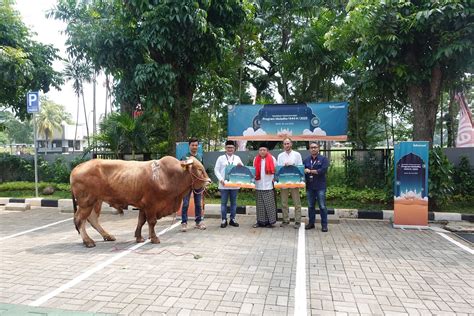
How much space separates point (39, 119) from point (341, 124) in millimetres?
51115

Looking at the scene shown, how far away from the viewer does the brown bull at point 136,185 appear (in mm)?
5984

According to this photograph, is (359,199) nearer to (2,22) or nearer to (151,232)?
(151,232)

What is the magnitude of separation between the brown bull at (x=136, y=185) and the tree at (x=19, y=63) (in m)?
7.06

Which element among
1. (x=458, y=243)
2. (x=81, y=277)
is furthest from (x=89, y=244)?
(x=458, y=243)

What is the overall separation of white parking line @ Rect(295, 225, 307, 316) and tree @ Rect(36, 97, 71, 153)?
50.8 m

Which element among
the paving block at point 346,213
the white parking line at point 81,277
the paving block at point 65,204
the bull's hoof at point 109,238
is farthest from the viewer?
the paving block at point 65,204

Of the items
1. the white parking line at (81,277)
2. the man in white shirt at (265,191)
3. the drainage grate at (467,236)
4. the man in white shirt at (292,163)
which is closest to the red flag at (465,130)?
the drainage grate at (467,236)

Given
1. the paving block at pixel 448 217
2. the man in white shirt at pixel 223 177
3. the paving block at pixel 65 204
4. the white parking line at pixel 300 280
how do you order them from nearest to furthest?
the white parking line at pixel 300 280
the man in white shirt at pixel 223 177
the paving block at pixel 448 217
the paving block at pixel 65 204

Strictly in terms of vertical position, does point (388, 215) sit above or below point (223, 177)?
below

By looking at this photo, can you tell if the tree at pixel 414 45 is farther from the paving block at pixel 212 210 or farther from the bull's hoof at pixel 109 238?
the bull's hoof at pixel 109 238

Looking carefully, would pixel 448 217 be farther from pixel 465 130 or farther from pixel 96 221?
pixel 96 221

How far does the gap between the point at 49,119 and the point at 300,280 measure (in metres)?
55.4

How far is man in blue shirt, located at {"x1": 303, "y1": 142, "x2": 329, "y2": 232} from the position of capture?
702 cm

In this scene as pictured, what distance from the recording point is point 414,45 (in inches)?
332
